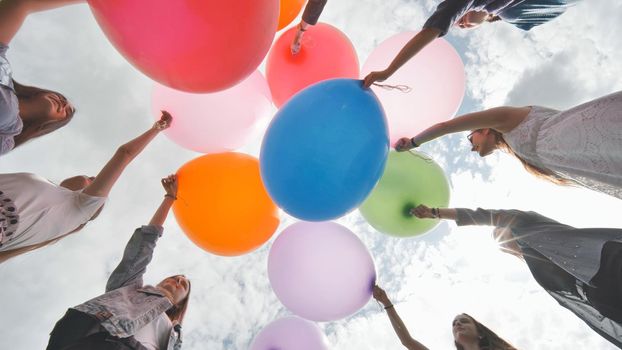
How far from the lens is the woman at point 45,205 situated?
1302mm

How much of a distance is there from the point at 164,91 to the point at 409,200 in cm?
195

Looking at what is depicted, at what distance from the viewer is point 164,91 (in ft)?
7.73

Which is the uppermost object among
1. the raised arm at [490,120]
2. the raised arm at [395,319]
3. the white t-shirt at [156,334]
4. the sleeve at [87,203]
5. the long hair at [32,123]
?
the long hair at [32,123]

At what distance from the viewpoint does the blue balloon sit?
1692 mm

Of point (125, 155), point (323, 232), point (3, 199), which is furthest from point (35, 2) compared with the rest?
point (323, 232)

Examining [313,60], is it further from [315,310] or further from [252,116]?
[315,310]

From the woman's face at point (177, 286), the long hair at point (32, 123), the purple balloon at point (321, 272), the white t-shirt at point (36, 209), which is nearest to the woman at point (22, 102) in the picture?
the long hair at point (32, 123)

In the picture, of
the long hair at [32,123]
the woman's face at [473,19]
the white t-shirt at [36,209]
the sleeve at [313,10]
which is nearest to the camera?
the white t-shirt at [36,209]

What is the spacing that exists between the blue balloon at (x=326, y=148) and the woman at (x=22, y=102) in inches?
39.7

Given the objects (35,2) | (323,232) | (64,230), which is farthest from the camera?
(323,232)

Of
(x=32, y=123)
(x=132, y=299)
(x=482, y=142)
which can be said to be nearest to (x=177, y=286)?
(x=132, y=299)

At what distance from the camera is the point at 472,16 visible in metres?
2.11

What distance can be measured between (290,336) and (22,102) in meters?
2.25

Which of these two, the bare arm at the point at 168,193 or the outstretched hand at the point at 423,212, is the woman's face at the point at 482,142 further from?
the bare arm at the point at 168,193
